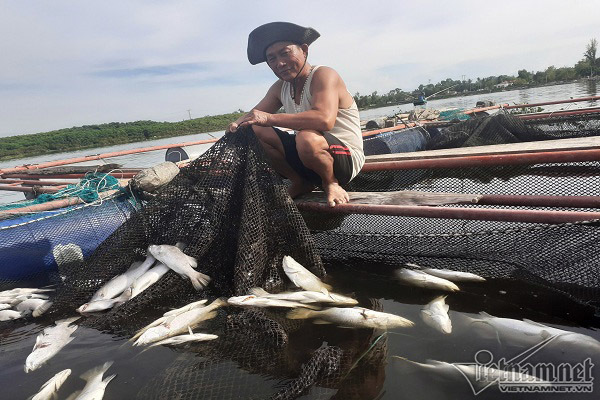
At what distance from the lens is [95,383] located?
2334 mm

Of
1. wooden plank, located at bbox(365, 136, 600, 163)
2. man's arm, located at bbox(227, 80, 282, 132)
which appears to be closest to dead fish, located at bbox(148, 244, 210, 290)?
man's arm, located at bbox(227, 80, 282, 132)

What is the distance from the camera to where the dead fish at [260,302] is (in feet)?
9.23

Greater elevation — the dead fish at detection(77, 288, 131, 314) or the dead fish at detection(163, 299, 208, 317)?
the dead fish at detection(77, 288, 131, 314)

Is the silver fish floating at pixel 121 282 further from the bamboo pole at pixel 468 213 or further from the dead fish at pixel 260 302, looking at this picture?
the bamboo pole at pixel 468 213

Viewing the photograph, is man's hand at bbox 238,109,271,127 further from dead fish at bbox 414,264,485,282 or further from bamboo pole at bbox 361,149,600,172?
dead fish at bbox 414,264,485,282

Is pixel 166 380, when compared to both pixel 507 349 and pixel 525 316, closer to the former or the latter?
pixel 507 349

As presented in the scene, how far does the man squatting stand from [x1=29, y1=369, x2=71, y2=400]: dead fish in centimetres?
247

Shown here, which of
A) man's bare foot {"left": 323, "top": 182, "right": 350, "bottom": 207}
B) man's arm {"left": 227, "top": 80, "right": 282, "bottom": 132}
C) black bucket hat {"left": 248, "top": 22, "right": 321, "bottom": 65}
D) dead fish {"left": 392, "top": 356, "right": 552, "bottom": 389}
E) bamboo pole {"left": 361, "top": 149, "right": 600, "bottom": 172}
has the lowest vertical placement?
dead fish {"left": 392, "top": 356, "right": 552, "bottom": 389}

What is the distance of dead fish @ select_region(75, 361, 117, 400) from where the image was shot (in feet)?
7.21

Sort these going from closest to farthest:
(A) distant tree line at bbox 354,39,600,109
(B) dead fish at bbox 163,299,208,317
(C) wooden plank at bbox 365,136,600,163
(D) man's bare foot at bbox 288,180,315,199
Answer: (B) dead fish at bbox 163,299,208,317 → (D) man's bare foot at bbox 288,180,315,199 → (C) wooden plank at bbox 365,136,600,163 → (A) distant tree line at bbox 354,39,600,109

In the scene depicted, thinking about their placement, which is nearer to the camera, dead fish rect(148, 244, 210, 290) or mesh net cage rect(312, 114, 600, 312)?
mesh net cage rect(312, 114, 600, 312)

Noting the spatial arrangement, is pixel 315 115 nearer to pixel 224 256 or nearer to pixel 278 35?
pixel 278 35

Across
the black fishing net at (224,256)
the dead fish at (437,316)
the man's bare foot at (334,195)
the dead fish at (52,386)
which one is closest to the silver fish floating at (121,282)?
the black fishing net at (224,256)

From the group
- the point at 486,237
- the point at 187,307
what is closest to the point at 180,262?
the point at 187,307
